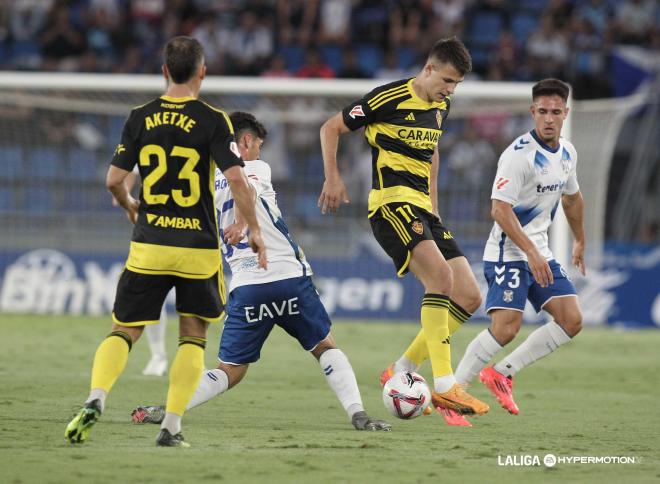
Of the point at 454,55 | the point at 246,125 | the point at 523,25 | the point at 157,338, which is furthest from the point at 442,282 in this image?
the point at 523,25

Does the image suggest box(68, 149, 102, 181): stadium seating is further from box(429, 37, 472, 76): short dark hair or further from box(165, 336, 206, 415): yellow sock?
box(165, 336, 206, 415): yellow sock

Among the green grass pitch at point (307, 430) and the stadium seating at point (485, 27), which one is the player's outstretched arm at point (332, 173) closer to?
the green grass pitch at point (307, 430)

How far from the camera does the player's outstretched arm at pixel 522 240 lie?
826cm

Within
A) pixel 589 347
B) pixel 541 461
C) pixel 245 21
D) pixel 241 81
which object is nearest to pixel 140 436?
pixel 541 461

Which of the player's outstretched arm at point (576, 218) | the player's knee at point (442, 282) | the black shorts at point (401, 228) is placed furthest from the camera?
the player's outstretched arm at point (576, 218)

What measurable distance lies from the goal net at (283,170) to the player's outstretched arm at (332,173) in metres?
8.85

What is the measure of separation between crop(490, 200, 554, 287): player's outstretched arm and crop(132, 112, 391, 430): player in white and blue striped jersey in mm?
1590

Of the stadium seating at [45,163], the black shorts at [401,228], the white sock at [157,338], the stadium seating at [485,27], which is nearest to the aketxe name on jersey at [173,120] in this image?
the black shorts at [401,228]

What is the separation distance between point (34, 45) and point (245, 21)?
3858 mm

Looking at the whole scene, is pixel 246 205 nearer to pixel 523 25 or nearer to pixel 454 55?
pixel 454 55

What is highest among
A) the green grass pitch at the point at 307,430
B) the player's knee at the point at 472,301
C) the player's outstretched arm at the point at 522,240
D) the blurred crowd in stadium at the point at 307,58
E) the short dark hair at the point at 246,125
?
the blurred crowd in stadium at the point at 307,58

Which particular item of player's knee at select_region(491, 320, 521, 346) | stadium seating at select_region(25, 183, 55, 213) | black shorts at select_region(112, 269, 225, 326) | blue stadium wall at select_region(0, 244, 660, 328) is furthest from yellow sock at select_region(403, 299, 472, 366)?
stadium seating at select_region(25, 183, 55, 213)

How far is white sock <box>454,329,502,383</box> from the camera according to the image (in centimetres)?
872

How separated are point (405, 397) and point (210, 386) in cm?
123
